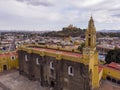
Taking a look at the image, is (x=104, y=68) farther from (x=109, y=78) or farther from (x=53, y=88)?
(x=53, y=88)

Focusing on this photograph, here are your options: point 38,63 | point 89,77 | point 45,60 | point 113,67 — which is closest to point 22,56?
point 38,63

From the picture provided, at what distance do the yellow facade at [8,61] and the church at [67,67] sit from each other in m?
7.88

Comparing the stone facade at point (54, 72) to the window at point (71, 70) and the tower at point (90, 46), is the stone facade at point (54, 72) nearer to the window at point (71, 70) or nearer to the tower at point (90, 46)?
the window at point (71, 70)

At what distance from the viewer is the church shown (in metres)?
19.4

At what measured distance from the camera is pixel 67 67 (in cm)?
2139

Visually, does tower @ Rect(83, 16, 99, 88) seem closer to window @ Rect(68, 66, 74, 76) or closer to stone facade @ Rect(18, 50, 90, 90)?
stone facade @ Rect(18, 50, 90, 90)

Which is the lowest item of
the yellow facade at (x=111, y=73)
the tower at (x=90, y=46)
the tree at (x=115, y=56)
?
the yellow facade at (x=111, y=73)

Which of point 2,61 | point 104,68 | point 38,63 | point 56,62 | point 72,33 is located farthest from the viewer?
point 72,33

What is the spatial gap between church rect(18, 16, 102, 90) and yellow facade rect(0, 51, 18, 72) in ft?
25.8

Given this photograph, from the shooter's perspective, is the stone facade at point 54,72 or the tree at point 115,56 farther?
the tree at point 115,56

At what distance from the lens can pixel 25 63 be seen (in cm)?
2919

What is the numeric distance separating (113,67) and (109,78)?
2.14 meters

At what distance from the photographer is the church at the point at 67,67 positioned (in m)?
19.4

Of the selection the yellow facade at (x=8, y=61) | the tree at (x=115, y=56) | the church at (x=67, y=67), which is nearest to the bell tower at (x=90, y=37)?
the church at (x=67, y=67)
